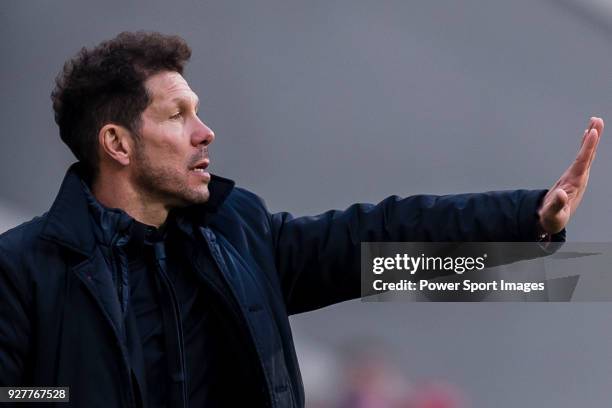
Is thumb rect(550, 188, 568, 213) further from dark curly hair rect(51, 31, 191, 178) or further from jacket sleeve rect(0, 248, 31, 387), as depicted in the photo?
jacket sleeve rect(0, 248, 31, 387)

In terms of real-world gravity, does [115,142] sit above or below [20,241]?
above

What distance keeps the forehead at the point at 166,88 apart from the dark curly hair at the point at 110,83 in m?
0.01

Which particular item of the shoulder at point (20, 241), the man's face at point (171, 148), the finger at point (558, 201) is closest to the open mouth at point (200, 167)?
the man's face at point (171, 148)

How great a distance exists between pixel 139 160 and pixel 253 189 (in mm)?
893

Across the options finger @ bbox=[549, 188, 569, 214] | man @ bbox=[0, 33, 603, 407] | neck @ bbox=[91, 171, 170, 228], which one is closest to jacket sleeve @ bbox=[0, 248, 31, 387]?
man @ bbox=[0, 33, 603, 407]

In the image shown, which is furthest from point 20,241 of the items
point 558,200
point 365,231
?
point 558,200

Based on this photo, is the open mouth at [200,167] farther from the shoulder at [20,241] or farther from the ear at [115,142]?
the shoulder at [20,241]

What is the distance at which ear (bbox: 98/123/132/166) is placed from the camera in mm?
1899

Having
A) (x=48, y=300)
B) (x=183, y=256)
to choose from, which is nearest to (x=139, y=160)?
(x=183, y=256)

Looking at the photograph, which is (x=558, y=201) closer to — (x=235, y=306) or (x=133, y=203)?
(x=235, y=306)

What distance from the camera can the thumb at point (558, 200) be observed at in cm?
166

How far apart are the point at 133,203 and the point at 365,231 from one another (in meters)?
0.40

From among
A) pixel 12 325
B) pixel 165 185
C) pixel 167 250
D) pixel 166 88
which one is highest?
pixel 166 88

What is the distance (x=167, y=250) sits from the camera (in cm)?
183
